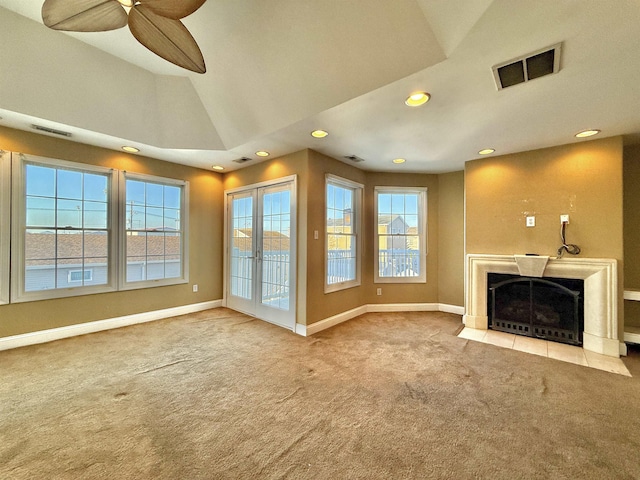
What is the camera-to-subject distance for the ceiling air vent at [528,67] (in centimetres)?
178

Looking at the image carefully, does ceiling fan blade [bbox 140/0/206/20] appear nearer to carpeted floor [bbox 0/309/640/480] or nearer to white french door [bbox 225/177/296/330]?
white french door [bbox 225/177/296/330]

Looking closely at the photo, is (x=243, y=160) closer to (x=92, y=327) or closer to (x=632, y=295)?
(x=92, y=327)

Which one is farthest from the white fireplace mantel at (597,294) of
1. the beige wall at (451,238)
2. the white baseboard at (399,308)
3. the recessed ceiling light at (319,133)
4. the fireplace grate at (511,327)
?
the recessed ceiling light at (319,133)

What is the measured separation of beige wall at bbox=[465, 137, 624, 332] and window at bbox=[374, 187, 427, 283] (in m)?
0.94

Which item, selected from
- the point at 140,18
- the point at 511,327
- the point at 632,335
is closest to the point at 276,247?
the point at 140,18

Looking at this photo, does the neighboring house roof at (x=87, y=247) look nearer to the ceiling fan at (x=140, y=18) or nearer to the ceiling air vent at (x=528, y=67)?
the ceiling fan at (x=140, y=18)

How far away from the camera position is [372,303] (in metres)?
4.81

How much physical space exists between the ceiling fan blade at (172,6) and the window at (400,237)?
3775 millimetres

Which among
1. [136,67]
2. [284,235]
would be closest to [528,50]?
[284,235]

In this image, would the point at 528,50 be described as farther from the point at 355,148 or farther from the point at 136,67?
the point at 136,67

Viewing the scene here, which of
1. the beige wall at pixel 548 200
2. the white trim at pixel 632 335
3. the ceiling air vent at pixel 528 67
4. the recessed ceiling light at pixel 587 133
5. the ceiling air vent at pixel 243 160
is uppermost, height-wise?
the ceiling air vent at pixel 243 160

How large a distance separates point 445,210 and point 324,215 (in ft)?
7.76

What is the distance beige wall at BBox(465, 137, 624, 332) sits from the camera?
3.07m

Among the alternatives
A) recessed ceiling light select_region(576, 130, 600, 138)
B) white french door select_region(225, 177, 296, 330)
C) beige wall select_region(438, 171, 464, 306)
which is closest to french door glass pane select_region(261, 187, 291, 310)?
white french door select_region(225, 177, 296, 330)
